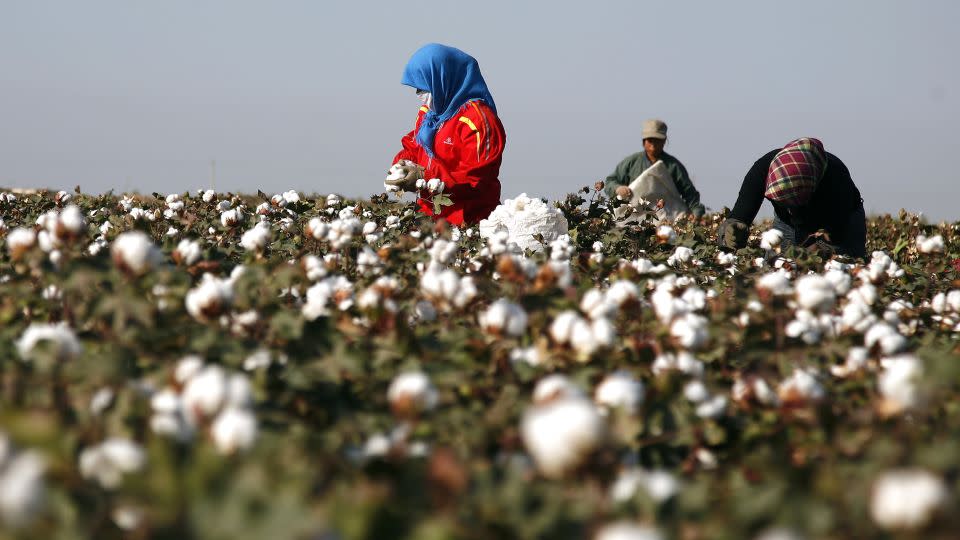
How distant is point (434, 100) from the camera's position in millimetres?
8023

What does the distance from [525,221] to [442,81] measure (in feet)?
5.99

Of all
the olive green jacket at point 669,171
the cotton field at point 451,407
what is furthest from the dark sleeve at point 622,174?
the cotton field at point 451,407

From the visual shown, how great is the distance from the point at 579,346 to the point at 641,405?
26 cm

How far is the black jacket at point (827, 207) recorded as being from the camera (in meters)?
6.77

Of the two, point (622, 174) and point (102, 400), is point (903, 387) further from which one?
point (622, 174)

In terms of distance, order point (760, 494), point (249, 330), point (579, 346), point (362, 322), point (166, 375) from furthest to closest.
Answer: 1. point (362, 322)
2. point (249, 330)
3. point (579, 346)
4. point (166, 375)
5. point (760, 494)

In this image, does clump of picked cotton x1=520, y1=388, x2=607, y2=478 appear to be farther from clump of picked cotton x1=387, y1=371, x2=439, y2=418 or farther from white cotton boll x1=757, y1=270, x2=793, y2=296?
white cotton boll x1=757, y1=270, x2=793, y2=296

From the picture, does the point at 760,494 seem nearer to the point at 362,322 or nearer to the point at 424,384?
the point at 424,384

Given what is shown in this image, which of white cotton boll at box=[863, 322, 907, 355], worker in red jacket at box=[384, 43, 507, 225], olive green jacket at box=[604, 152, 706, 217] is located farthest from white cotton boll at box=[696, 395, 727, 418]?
olive green jacket at box=[604, 152, 706, 217]

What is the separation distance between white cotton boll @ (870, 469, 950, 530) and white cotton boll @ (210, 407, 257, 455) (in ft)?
2.75

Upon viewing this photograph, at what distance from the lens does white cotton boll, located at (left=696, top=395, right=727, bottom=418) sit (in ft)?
7.02

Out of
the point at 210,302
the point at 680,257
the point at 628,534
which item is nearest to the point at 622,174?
the point at 680,257

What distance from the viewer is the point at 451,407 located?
1.99 metres

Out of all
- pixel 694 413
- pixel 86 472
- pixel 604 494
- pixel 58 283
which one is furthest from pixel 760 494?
pixel 58 283
